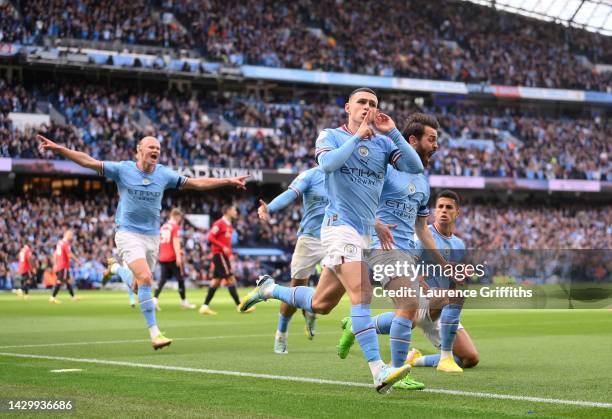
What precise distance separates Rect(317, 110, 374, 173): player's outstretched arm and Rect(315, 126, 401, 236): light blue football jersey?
0.22 meters

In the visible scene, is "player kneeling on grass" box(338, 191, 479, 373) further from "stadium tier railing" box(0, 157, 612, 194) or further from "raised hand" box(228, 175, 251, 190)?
"stadium tier railing" box(0, 157, 612, 194)

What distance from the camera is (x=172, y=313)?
21594mm

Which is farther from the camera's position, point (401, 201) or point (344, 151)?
point (401, 201)

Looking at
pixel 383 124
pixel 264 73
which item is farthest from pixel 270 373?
pixel 264 73

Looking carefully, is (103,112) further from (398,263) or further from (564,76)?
(398,263)

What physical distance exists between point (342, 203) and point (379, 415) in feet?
6.53

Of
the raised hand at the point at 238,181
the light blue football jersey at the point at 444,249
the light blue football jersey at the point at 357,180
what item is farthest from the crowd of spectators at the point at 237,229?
the light blue football jersey at the point at 357,180

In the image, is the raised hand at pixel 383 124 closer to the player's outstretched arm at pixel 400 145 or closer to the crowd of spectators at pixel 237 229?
the player's outstretched arm at pixel 400 145

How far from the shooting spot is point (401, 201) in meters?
8.75

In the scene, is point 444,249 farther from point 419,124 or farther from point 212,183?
point 212,183

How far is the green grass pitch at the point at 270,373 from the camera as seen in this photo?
6.88 metres

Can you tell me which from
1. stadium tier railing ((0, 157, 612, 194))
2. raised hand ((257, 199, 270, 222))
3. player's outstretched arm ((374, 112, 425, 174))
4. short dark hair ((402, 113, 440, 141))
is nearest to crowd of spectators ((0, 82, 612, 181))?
stadium tier railing ((0, 157, 612, 194))

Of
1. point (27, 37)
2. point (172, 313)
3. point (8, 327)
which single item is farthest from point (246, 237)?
point (8, 327)

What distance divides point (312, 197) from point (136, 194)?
2314mm
